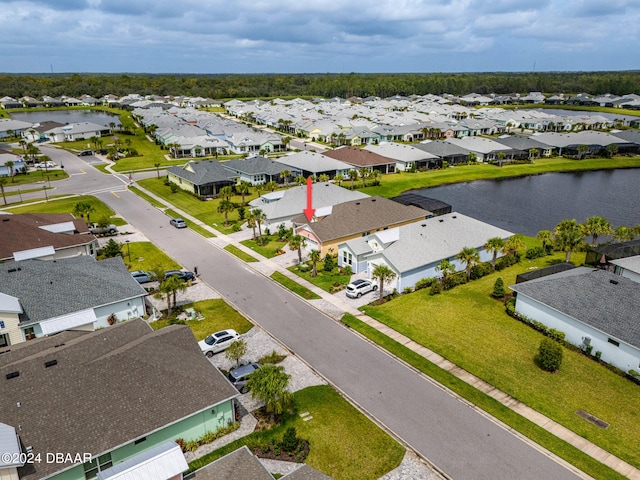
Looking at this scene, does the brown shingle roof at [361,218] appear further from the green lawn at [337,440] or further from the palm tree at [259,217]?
the green lawn at [337,440]

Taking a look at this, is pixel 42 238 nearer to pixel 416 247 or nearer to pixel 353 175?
pixel 416 247

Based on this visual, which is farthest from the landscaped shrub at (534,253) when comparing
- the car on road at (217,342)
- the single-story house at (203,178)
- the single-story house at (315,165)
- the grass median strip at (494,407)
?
the single-story house at (203,178)

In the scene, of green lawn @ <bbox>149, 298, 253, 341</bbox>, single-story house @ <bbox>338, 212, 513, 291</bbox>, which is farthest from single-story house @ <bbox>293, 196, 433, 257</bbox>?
green lawn @ <bbox>149, 298, 253, 341</bbox>

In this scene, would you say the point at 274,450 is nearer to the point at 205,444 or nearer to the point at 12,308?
the point at 205,444

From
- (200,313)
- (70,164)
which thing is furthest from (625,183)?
(70,164)

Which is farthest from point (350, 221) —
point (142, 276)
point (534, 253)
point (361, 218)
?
point (142, 276)

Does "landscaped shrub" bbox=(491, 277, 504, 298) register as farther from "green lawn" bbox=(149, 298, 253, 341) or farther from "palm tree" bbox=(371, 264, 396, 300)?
"green lawn" bbox=(149, 298, 253, 341)
